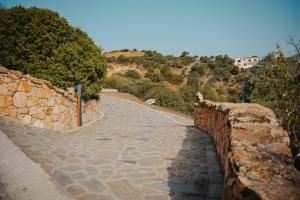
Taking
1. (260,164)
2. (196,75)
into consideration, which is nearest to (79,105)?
(260,164)

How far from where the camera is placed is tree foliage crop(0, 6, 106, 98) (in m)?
8.78

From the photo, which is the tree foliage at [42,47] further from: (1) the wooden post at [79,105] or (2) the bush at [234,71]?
(2) the bush at [234,71]

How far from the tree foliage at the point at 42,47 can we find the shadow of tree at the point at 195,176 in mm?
5973

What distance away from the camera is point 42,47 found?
901 centimetres

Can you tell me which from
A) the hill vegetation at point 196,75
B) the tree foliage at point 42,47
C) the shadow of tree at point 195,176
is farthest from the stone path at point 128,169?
the hill vegetation at point 196,75

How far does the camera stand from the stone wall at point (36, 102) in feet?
22.4

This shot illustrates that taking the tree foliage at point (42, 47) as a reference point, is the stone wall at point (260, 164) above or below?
below

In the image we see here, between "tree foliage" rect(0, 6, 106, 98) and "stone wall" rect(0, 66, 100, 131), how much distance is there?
100cm

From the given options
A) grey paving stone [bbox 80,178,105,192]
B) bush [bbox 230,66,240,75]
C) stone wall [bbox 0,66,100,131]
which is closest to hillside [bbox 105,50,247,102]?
bush [bbox 230,66,240,75]

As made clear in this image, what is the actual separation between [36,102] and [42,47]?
259 cm

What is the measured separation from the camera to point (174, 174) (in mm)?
4270

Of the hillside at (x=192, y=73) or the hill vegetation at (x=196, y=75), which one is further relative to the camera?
the hillside at (x=192, y=73)

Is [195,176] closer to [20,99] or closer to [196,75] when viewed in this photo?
[20,99]

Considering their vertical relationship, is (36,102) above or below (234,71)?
below
